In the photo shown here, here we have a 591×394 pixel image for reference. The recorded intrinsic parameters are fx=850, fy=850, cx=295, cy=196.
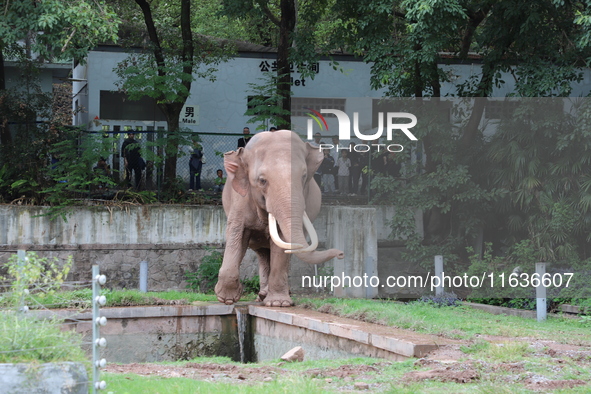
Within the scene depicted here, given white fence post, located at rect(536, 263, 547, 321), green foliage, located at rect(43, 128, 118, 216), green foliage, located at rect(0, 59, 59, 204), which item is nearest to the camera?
white fence post, located at rect(536, 263, 547, 321)

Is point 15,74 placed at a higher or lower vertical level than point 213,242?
higher

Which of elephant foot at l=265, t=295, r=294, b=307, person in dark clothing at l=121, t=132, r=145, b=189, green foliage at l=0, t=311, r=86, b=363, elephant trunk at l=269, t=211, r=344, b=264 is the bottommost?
elephant foot at l=265, t=295, r=294, b=307

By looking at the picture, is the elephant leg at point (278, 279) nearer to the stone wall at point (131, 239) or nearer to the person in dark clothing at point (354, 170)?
the stone wall at point (131, 239)

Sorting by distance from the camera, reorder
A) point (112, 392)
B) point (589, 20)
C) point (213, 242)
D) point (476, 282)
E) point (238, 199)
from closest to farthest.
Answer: point (112, 392) → point (238, 199) → point (589, 20) → point (476, 282) → point (213, 242)

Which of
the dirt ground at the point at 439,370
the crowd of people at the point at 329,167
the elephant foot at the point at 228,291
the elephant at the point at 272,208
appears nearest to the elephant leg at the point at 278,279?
the elephant at the point at 272,208

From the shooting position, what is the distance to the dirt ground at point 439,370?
7.48 m

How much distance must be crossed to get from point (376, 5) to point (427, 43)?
1562 millimetres

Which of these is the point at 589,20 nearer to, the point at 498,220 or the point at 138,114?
the point at 498,220

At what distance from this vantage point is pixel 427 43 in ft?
58.1

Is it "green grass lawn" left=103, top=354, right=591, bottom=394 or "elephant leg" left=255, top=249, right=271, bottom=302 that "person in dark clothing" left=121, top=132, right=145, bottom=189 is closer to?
"elephant leg" left=255, top=249, right=271, bottom=302

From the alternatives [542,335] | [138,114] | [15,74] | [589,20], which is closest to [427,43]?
[589,20]

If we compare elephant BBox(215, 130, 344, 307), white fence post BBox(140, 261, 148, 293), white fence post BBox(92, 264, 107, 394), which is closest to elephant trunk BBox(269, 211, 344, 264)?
elephant BBox(215, 130, 344, 307)

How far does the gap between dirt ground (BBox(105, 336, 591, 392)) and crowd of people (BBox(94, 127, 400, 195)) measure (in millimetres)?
11673

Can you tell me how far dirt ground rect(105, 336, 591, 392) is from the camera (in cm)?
748
